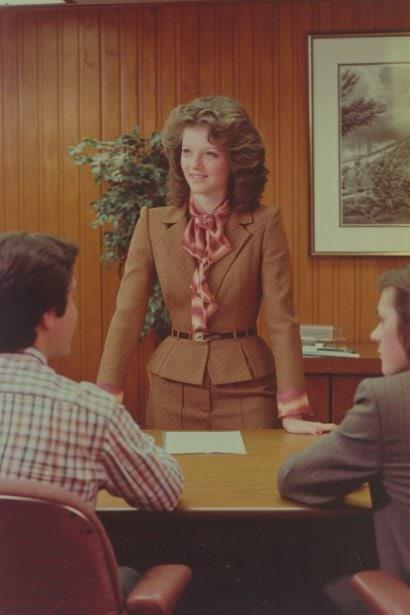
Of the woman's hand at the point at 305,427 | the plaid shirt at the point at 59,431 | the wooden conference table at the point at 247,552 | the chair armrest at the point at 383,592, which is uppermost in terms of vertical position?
the plaid shirt at the point at 59,431

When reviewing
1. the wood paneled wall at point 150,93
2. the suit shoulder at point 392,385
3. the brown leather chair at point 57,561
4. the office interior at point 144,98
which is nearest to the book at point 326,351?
the office interior at point 144,98

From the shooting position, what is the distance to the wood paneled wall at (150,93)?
5.36 m

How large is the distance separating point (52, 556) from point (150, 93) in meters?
4.44

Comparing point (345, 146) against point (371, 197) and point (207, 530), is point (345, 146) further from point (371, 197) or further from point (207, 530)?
point (207, 530)

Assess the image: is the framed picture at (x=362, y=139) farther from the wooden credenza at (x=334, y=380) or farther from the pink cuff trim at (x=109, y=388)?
the pink cuff trim at (x=109, y=388)

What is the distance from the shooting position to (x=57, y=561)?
1.41 m

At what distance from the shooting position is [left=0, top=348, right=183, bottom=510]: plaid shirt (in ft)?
4.98

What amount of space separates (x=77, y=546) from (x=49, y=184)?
445 centimetres

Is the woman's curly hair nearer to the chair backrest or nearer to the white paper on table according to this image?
the white paper on table

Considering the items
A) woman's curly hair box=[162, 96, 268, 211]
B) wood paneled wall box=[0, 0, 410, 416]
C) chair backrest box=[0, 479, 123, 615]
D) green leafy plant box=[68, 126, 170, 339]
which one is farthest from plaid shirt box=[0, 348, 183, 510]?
wood paneled wall box=[0, 0, 410, 416]

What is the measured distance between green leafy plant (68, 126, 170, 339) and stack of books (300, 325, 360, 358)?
2.75 feet

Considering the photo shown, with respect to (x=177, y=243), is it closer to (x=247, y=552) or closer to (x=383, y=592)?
(x=247, y=552)

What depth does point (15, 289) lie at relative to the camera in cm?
160

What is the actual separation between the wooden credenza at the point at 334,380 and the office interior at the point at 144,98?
34.5 inches
